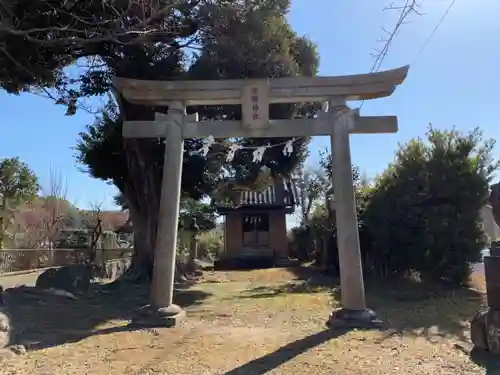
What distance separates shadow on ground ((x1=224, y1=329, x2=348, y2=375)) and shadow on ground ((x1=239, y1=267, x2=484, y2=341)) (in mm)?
872

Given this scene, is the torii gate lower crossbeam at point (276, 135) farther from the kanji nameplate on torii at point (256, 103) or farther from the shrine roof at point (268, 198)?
the shrine roof at point (268, 198)

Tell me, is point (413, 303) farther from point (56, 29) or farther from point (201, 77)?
point (56, 29)

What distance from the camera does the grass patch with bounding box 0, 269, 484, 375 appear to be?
179 inches

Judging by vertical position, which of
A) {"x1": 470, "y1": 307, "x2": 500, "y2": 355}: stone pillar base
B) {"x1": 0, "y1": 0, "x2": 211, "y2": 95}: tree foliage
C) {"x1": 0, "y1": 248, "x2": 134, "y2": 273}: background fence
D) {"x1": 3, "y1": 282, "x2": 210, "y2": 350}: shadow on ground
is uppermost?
{"x1": 0, "y1": 0, "x2": 211, "y2": 95}: tree foliage

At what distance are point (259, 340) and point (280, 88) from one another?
13.0ft

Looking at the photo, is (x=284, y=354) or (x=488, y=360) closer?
(x=488, y=360)

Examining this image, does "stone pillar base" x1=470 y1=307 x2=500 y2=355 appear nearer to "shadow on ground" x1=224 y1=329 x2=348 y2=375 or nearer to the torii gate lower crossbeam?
"shadow on ground" x1=224 y1=329 x2=348 y2=375

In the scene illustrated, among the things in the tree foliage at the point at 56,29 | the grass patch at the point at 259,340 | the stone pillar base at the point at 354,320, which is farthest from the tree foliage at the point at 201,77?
the stone pillar base at the point at 354,320

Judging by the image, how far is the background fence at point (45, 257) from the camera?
1684 centimetres

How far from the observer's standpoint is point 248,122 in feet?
22.7

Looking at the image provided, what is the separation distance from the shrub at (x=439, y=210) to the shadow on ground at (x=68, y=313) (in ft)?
16.8

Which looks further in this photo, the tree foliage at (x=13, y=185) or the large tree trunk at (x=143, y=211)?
the tree foliage at (x=13, y=185)

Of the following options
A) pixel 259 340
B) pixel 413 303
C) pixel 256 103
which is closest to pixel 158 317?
pixel 259 340

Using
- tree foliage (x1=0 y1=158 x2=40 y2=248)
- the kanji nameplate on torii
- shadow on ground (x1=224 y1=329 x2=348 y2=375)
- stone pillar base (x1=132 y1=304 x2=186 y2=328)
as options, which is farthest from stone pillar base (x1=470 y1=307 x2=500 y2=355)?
tree foliage (x1=0 y1=158 x2=40 y2=248)
